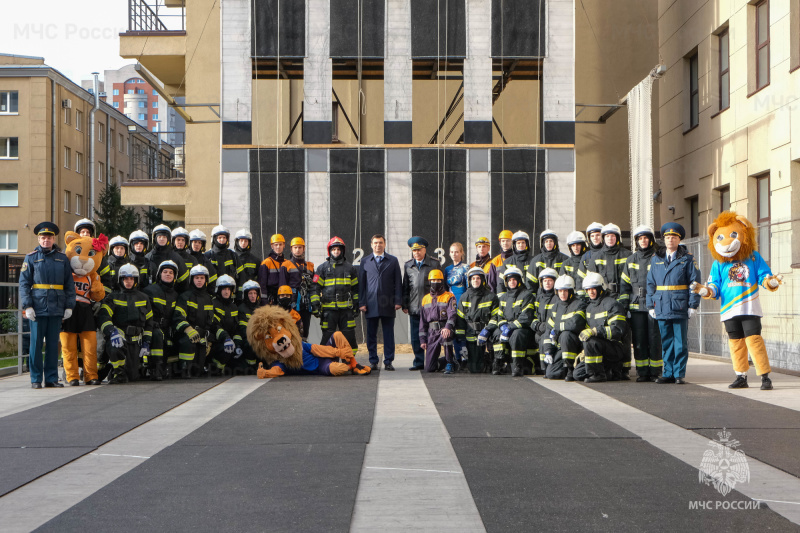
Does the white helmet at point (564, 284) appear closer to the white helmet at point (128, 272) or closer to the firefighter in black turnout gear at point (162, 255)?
the firefighter in black turnout gear at point (162, 255)

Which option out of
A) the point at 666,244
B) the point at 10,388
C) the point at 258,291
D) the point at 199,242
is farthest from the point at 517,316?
the point at 10,388

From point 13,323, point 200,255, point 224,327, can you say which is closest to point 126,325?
point 224,327

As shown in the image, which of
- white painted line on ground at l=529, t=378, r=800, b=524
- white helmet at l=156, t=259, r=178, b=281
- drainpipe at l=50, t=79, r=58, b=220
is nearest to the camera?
white painted line on ground at l=529, t=378, r=800, b=524

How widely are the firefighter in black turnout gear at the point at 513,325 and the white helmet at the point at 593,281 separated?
1.15 meters

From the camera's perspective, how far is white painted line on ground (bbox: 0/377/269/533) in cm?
508

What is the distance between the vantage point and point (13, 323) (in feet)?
66.4

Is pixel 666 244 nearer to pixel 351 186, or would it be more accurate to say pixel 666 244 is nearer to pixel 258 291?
pixel 258 291

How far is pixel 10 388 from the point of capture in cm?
1223

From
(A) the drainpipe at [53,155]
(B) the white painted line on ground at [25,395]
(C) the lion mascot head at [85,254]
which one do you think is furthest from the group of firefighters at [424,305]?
(A) the drainpipe at [53,155]

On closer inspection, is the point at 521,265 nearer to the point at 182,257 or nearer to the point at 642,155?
the point at 182,257

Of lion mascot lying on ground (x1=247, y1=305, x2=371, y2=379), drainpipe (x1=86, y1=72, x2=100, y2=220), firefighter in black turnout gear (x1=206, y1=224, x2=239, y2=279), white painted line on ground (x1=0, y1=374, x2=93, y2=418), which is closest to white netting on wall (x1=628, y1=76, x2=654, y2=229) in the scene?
lion mascot lying on ground (x1=247, y1=305, x2=371, y2=379)

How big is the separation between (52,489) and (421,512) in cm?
238

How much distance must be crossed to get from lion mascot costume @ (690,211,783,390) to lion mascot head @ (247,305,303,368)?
5.58 metres

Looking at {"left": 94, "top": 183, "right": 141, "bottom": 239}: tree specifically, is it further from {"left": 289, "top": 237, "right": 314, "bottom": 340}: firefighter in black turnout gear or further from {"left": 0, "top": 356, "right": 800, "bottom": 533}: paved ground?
{"left": 0, "top": 356, "right": 800, "bottom": 533}: paved ground
